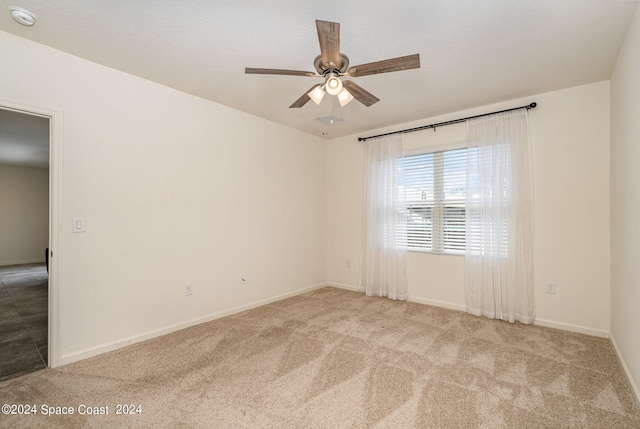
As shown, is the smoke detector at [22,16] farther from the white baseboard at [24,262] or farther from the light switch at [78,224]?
the white baseboard at [24,262]

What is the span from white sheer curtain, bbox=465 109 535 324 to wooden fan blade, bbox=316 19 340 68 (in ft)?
8.12

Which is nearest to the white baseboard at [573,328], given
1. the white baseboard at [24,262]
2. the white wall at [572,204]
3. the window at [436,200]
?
the white wall at [572,204]

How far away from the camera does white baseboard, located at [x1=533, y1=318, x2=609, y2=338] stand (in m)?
2.89

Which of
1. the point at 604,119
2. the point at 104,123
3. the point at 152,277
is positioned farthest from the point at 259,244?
the point at 604,119

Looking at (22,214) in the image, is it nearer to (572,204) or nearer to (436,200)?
(436,200)

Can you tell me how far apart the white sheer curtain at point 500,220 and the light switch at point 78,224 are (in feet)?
13.5

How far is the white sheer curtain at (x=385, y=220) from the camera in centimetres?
421

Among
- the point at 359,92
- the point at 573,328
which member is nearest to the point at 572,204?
the point at 573,328

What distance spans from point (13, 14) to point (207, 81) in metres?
1.36

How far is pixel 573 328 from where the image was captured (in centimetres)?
302

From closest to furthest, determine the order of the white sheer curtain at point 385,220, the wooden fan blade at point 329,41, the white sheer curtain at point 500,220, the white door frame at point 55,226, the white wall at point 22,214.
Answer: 1. the wooden fan blade at point 329,41
2. the white door frame at point 55,226
3. the white sheer curtain at point 500,220
4. the white sheer curtain at point 385,220
5. the white wall at point 22,214

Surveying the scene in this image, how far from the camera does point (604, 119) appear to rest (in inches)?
114

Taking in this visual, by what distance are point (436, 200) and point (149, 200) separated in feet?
11.6

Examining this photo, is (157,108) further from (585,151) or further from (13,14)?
(585,151)
